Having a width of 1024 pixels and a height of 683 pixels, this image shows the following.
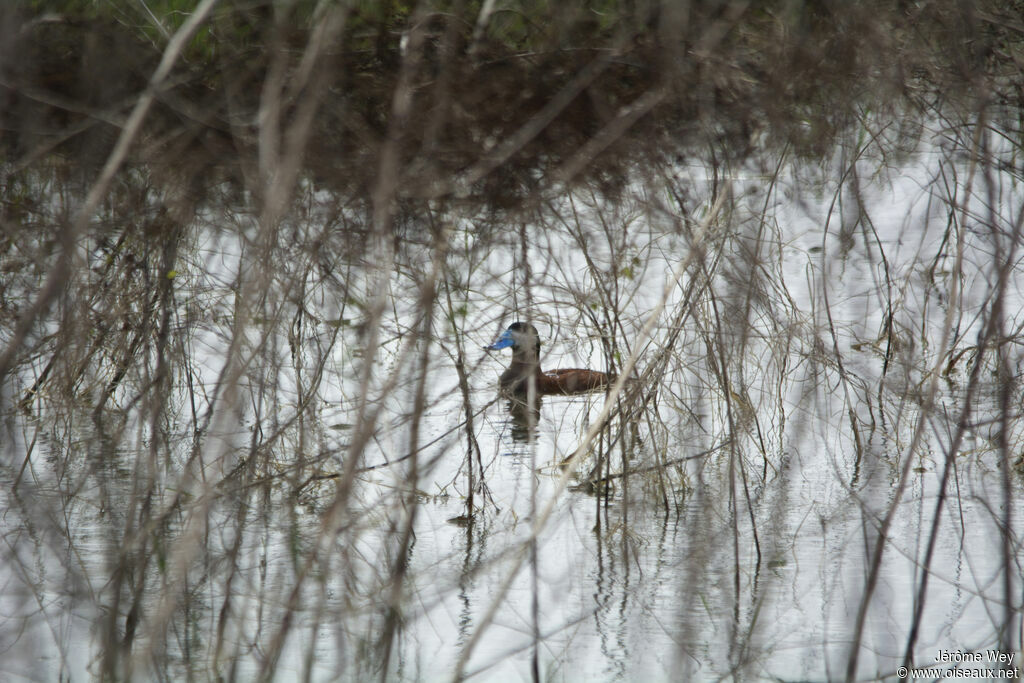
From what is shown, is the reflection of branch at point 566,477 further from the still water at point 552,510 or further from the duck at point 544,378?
the duck at point 544,378

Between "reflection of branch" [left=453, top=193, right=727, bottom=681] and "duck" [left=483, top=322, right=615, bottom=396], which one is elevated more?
"duck" [left=483, top=322, right=615, bottom=396]

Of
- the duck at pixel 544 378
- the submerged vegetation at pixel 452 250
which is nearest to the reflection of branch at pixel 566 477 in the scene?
the submerged vegetation at pixel 452 250

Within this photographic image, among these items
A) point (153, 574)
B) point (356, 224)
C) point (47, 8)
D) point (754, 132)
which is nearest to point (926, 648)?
point (754, 132)

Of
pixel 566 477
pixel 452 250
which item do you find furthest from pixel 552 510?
pixel 566 477

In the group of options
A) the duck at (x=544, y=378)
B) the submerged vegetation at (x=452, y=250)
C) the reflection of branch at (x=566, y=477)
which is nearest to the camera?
the reflection of branch at (x=566, y=477)

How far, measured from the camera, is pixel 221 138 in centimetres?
208

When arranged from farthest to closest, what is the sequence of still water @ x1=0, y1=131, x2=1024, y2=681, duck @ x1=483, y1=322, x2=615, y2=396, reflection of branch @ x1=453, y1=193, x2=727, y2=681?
duck @ x1=483, y1=322, x2=615, y2=396 < still water @ x1=0, y1=131, x2=1024, y2=681 < reflection of branch @ x1=453, y1=193, x2=727, y2=681

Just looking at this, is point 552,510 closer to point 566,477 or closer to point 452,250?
point 452,250

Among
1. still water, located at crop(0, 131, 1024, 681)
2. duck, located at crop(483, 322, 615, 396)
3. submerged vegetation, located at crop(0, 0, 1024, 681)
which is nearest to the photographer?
submerged vegetation, located at crop(0, 0, 1024, 681)

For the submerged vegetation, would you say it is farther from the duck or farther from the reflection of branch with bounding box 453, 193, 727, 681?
the duck

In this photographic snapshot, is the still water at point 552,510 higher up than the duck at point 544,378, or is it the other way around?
the duck at point 544,378

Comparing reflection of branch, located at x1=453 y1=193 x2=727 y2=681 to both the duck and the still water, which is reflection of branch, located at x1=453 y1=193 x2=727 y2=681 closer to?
the still water

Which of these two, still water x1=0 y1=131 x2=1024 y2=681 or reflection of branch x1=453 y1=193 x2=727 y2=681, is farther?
still water x1=0 y1=131 x2=1024 y2=681

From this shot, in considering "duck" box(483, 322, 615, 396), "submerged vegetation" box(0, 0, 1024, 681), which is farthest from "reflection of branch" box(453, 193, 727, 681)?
"duck" box(483, 322, 615, 396)
